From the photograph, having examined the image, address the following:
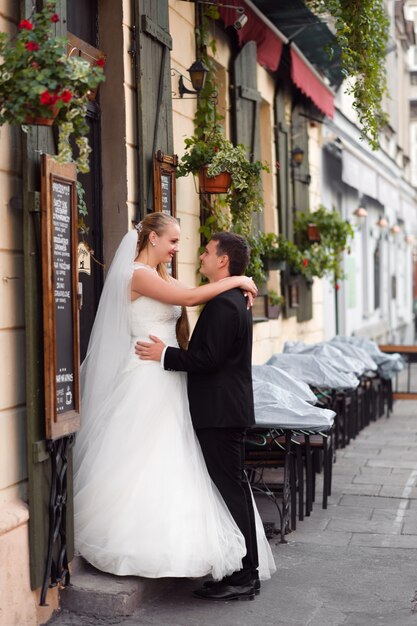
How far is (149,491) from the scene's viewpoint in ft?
17.7

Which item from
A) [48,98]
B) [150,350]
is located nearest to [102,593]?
[150,350]

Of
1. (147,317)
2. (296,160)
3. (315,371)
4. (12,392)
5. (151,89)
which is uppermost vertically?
(296,160)

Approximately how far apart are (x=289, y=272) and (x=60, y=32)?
286 inches

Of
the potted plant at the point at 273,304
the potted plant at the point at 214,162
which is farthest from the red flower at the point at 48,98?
the potted plant at the point at 273,304

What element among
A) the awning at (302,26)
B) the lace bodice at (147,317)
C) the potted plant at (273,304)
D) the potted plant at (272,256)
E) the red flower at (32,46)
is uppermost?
the awning at (302,26)

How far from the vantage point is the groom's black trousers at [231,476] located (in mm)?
5504

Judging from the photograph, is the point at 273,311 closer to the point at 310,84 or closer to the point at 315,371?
the point at 315,371

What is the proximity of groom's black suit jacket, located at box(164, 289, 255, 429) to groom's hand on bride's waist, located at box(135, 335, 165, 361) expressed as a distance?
0.18ft

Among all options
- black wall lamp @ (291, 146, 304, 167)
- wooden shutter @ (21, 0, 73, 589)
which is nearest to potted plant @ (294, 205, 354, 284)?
black wall lamp @ (291, 146, 304, 167)

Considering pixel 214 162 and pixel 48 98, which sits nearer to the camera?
pixel 48 98

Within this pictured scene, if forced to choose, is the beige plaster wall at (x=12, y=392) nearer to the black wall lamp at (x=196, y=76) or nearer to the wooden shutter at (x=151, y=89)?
the wooden shutter at (x=151, y=89)

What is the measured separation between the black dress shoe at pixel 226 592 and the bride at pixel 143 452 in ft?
0.39

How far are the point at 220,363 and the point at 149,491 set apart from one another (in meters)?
0.74

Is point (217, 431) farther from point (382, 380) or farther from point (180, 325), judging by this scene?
point (382, 380)
